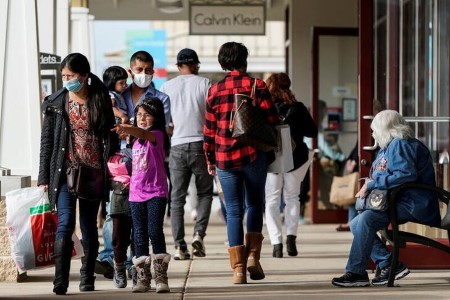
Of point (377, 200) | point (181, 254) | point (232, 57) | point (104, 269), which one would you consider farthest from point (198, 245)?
point (377, 200)

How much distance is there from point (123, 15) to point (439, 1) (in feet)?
38.6

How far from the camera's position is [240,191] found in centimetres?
1008

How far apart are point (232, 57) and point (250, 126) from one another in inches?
23.1

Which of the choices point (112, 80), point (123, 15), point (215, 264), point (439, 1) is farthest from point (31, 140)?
point (123, 15)

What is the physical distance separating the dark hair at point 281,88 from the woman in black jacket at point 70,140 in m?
3.29

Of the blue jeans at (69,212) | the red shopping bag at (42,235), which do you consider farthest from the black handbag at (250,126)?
the red shopping bag at (42,235)

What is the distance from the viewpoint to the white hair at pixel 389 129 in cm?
968

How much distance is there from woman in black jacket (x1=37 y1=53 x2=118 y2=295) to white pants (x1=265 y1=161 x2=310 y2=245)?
335cm

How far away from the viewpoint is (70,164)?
9227mm

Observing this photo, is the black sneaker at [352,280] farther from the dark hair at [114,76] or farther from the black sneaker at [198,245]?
the black sneaker at [198,245]

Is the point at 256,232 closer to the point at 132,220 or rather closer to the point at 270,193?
the point at 132,220

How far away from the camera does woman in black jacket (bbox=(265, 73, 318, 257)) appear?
1238cm

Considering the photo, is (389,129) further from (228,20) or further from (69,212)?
(228,20)

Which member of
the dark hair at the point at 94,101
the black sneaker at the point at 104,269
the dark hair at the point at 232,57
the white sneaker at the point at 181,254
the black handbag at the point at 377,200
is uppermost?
the dark hair at the point at 232,57
